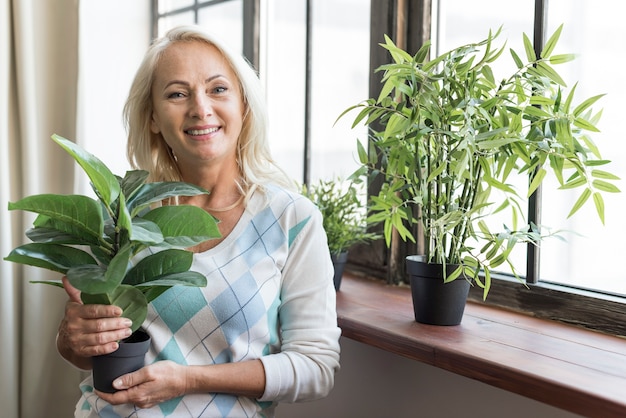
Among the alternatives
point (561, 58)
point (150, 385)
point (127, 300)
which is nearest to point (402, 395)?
point (150, 385)

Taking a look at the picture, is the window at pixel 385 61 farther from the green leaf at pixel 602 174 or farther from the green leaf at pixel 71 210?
the green leaf at pixel 71 210

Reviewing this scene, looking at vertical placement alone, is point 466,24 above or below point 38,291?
above

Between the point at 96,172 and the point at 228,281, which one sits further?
the point at 228,281

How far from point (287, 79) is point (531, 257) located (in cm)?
→ 100

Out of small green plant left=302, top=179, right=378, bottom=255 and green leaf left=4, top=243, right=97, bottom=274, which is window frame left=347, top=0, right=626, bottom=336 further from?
green leaf left=4, top=243, right=97, bottom=274

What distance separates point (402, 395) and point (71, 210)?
2.75 feet

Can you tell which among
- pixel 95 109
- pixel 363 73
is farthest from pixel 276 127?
pixel 95 109

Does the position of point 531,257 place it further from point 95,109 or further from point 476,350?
→ point 95,109

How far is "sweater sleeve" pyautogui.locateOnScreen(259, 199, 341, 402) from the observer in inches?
52.1

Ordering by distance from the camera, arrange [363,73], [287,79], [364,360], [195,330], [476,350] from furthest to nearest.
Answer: [287,79] < [363,73] < [364,360] < [195,330] < [476,350]

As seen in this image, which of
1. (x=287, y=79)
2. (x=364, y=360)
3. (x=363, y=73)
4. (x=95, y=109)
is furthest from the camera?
(x=95, y=109)

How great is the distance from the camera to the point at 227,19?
231 centimetres

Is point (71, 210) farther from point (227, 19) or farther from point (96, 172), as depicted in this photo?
point (227, 19)

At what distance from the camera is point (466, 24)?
1.57m
